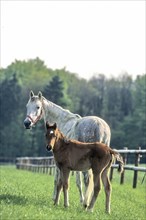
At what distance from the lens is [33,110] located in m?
13.9

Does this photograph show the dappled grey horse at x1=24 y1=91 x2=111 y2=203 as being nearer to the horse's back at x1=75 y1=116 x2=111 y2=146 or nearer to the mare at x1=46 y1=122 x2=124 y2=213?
the horse's back at x1=75 y1=116 x2=111 y2=146

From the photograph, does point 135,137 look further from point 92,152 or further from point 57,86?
point 92,152

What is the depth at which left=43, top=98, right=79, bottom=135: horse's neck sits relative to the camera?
13.9 meters

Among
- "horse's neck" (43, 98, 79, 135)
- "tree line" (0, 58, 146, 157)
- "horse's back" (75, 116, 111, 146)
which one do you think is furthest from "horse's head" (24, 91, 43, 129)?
"tree line" (0, 58, 146, 157)

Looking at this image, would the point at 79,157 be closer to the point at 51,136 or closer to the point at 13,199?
the point at 51,136

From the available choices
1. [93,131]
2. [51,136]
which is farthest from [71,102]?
[51,136]

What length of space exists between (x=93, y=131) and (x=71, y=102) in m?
74.3

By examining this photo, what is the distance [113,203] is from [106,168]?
2.84 meters

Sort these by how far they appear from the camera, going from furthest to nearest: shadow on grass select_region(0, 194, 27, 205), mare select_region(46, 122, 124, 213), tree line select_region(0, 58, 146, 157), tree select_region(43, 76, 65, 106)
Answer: tree line select_region(0, 58, 146, 157) → tree select_region(43, 76, 65, 106) → mare select_region(46, 122, 124, 213) → shadow on grass select_region(0, 194, 27, 205)

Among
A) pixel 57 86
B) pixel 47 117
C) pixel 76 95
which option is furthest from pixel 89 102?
pixel 47 117

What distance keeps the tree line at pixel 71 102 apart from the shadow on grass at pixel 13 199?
56.6m

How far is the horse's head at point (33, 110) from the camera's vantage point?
13730mm

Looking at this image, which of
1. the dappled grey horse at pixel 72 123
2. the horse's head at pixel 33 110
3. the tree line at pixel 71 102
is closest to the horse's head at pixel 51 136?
the dappled grey horse at pixel 72 123

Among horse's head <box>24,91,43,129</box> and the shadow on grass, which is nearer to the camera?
the shadow on grass
